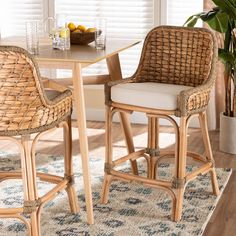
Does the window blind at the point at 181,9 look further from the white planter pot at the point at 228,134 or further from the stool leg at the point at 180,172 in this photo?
the stool leg at the point at 180,172

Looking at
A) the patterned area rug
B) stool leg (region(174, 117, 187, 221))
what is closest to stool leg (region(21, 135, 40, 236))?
the patterned area rug

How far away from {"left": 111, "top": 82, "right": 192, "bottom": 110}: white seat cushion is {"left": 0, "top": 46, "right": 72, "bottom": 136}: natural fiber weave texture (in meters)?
0.54

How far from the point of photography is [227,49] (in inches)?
162

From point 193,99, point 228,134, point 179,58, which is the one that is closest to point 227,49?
point 228,134

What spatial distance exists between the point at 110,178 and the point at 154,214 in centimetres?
32

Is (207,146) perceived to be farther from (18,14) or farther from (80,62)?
(18,14)

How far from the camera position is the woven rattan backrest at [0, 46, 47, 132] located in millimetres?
2557

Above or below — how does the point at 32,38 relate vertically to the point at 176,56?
above

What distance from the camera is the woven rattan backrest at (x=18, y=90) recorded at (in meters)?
2.56

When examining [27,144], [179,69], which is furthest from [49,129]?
[179,69]

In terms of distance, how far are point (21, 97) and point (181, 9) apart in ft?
8.18

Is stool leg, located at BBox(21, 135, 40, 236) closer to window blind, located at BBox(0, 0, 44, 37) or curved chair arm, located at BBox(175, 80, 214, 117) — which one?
curved chair arm, located at BBox(175, 80, 214, 117)

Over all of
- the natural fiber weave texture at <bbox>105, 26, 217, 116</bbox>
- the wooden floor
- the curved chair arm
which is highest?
the natural fiber weave texture at <bbox>105, 26, 217, 116</bbox>

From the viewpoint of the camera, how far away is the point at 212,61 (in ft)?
10.8
